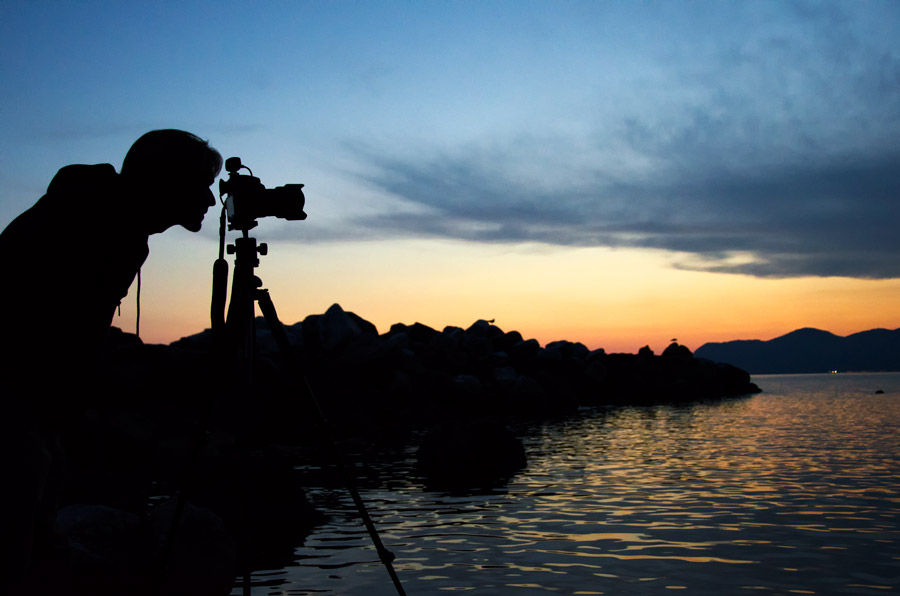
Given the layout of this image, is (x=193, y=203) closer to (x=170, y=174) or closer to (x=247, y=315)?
(x=170, y=174)

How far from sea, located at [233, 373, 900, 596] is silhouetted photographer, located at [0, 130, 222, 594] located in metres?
1.65

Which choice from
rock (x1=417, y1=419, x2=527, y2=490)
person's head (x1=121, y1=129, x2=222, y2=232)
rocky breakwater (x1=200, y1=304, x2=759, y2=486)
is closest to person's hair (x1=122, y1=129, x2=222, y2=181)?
person's head (x1=121, y1=129, x2=222, y2=232)

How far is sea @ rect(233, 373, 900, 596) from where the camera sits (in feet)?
21.9

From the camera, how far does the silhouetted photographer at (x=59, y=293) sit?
2162 mm

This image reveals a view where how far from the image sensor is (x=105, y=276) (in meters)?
2.36

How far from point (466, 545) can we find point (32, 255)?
7016 mm

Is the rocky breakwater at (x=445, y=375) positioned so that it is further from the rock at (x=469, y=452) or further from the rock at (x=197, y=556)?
the rock at (x=197, y=556)

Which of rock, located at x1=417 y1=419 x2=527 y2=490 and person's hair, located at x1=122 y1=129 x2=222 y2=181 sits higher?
person's hair, located at x1=122 y1=129 x2=222 y2=181

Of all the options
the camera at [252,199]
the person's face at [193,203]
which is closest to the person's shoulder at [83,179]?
the person's face at [193,203]

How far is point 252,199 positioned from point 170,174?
3.50 ft

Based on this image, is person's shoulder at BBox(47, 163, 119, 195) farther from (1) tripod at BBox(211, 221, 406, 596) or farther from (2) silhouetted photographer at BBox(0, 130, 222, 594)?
(1) tripod at BBox(211, 221, 406, 596)

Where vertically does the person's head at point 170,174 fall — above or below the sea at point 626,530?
above

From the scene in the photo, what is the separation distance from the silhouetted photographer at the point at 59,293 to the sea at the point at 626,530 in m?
1.65

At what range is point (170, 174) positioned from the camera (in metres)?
2.54
